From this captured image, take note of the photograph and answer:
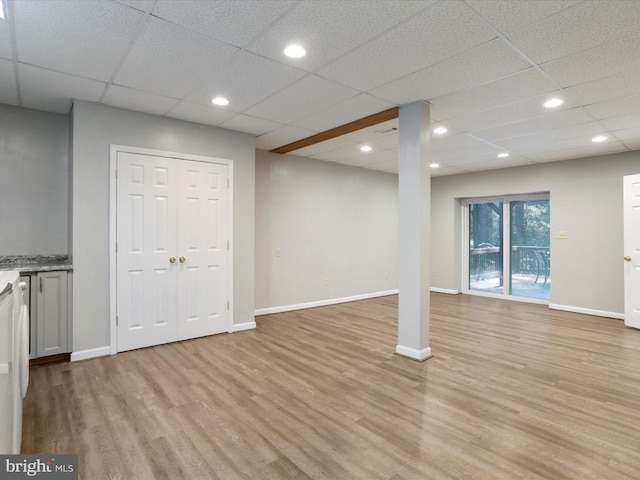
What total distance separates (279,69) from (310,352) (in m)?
2.80

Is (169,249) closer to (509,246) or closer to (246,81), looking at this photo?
(246,81)

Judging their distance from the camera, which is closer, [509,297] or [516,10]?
[516,10]

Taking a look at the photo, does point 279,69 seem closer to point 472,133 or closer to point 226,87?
point 226,87

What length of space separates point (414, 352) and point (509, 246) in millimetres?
4719

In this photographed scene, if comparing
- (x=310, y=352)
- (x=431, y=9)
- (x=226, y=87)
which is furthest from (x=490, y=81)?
(x=310, y=352)

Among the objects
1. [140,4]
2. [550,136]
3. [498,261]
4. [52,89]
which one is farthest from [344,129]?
[498,261]

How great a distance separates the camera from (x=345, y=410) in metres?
2.54

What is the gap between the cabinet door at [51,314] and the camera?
342 cm

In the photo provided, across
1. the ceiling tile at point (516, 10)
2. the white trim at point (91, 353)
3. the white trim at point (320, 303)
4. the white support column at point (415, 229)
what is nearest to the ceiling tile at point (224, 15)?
the ceiling tile at point (516, 10)

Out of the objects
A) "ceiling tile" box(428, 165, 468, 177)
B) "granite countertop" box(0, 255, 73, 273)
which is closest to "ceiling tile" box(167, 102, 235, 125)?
"granite countertop" box(0, 255, 73, 273)

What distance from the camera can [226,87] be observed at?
3.23 metres

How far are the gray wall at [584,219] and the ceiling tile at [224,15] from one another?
6.04 metres

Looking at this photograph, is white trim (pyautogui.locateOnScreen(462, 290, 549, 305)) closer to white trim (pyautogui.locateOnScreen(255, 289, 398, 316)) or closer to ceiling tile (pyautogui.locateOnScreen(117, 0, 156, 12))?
white trim (pyautogui.locateOnScreen(255, 289, 398, 316))

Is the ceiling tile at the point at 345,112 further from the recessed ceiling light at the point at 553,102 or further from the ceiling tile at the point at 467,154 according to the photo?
the ceiling tile at the point at 467,154
